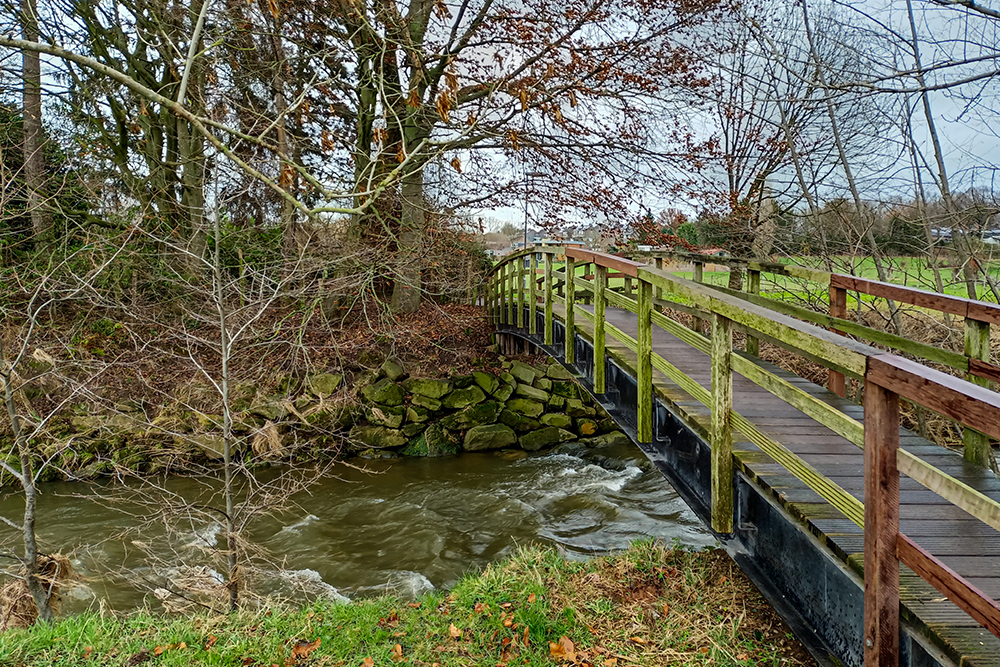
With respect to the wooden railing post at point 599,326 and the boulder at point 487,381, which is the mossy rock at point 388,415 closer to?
the boulder at point 487,381

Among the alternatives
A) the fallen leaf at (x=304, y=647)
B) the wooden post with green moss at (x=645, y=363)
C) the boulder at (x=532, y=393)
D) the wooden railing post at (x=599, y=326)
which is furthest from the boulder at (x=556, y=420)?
the fallen leaf at (x=304, y=647)

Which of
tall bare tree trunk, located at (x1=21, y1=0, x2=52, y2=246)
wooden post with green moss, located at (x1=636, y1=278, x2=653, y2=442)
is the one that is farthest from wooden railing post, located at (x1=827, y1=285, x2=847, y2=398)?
tall bare tree trunk, located at (x1=21, y1=0, x2=52, y2=246)

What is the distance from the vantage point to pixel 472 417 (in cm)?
1207

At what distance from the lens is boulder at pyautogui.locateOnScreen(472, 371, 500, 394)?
12.7 metres

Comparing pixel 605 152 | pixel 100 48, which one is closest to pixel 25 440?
pixel 100 48

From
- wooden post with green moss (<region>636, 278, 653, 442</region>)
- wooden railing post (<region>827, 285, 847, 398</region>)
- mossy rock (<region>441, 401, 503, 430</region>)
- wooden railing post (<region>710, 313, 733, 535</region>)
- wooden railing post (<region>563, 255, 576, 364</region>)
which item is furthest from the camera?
mossy rock (<region>441, 401, 503, 430</region>)

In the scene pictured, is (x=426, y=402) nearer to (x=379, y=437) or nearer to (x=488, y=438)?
(x=379, y=437)

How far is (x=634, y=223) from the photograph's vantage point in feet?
43.8

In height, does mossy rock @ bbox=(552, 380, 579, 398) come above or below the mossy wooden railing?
below

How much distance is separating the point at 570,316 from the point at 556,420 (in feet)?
16.5

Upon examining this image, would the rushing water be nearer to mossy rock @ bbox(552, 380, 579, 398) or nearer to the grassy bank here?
the grassy bank

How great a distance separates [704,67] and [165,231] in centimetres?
1127

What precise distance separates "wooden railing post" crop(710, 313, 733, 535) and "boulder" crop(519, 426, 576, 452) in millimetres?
8210

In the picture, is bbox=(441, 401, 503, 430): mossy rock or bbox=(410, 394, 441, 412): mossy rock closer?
bbox=(441, 401, 503, 430): mossy rock
